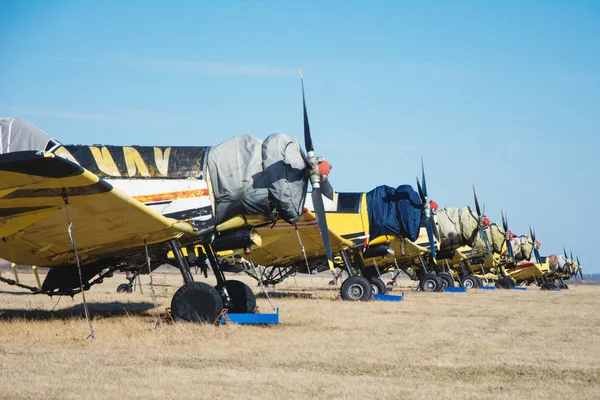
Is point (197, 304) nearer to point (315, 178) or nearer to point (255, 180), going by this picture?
point (255, 180)

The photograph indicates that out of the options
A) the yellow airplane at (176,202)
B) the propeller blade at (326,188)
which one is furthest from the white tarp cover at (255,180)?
the propeller blade at (326,188)

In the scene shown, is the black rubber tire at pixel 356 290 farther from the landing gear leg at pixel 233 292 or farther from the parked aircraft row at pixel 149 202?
the landing gear leg at pixel 233 292

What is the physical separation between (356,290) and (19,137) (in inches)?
445

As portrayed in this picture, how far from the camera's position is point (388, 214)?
2103cm

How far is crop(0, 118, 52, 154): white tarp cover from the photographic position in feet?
35.3

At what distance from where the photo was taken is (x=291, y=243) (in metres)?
20.3

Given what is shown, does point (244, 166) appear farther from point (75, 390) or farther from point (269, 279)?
point (269, 279)

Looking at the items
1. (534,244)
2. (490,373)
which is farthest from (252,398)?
(534,244)

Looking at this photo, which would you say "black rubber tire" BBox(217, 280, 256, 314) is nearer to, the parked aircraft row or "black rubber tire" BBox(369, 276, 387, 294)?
the parked aircraft row

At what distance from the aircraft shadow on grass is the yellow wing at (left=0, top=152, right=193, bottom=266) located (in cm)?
112

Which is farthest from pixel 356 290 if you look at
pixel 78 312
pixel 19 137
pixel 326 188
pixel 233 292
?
pixel 19 137

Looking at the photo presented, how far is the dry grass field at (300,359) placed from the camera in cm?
638

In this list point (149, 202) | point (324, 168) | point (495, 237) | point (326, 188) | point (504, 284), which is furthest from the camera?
point (495, 237)

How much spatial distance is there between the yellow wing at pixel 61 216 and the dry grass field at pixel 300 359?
1227mm
